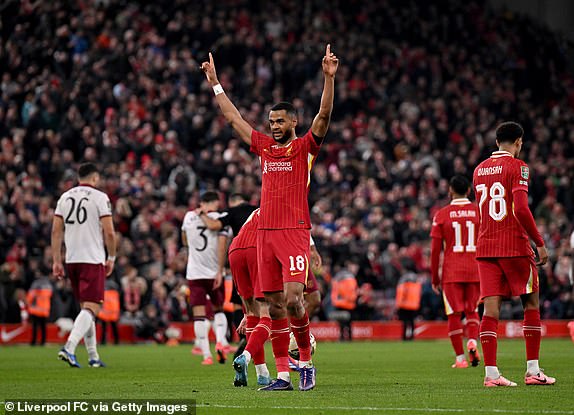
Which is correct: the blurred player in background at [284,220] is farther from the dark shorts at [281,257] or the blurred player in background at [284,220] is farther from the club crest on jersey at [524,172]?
the club crest on jersey at [524,172]

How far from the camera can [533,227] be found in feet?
36.4

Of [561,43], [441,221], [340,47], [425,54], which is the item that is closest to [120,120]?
[340,47]

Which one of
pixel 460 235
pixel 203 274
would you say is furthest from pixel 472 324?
Answer: pixel 203 274

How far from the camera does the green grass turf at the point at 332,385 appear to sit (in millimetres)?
9273

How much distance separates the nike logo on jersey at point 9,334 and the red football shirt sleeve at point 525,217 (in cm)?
1750

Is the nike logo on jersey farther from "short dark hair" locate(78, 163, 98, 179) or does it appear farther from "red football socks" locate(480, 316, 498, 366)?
"red football socks" locate(480, 316, 498, 366)

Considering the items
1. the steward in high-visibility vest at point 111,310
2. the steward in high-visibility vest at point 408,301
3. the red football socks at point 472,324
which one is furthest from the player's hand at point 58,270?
the steward in high-visibility vest at point 408,301

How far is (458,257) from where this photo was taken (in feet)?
52.3

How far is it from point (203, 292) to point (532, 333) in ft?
25.0

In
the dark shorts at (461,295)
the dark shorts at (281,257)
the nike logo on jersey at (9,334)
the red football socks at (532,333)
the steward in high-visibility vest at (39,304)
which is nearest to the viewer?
the dark shorts at (281,257)

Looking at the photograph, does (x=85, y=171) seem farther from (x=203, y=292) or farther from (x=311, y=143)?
(x=311, y=143)

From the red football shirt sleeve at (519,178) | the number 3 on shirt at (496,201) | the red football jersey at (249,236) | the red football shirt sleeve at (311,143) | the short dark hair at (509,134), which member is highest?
the short dark hair at (509,134)

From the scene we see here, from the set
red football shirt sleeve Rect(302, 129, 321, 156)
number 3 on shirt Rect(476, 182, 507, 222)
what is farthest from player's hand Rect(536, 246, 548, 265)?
red football shirt sleeve Rect(302, 129, 321, 156)

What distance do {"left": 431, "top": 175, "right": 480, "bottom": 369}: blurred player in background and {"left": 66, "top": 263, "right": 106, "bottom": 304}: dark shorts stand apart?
4752mm
